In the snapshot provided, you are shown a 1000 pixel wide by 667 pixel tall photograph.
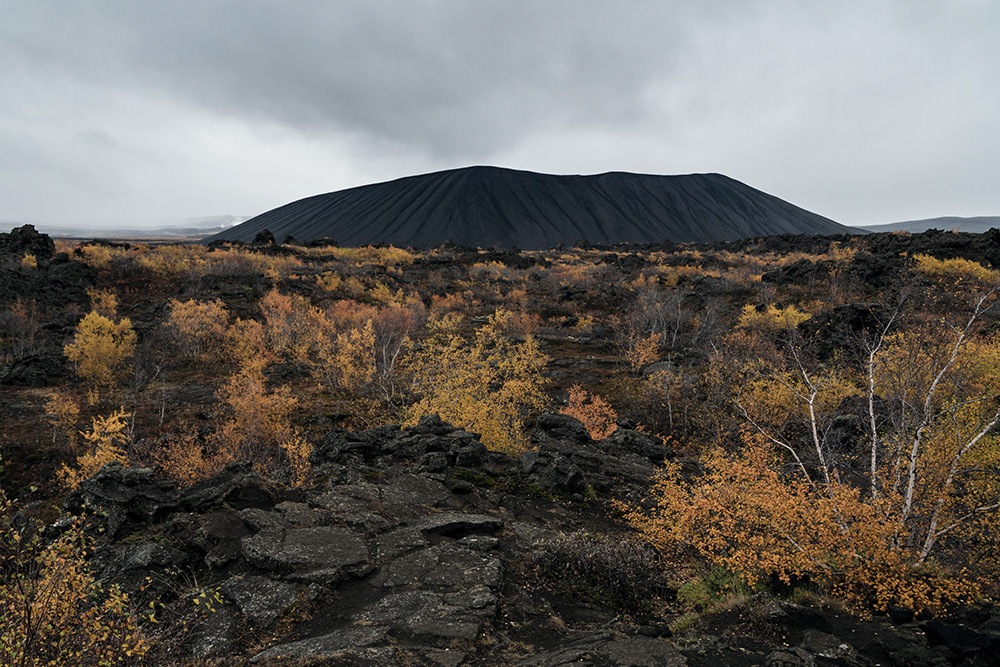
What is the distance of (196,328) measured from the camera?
37.5 m

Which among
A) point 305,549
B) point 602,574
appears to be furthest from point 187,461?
point 602,574

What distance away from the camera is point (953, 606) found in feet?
29.5

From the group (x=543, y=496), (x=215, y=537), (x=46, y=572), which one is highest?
(x=46, y=572)

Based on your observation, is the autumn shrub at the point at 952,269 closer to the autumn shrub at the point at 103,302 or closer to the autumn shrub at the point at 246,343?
the autumn shrub at the point at 246,343

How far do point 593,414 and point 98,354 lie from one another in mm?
32292

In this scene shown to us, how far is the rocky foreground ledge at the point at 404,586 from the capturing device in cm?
743

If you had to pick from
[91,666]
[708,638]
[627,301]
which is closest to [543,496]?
[708,638]

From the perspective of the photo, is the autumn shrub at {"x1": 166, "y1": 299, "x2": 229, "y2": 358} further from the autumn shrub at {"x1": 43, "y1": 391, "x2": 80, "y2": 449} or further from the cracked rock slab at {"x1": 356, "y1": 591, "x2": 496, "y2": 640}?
the cracked rock slab at {"x1": 356, "y1": 591, "x2": 496, "y2": 640}

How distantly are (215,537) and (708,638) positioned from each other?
994cm

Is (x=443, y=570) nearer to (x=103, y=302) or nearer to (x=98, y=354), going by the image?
(x=98, y=354)

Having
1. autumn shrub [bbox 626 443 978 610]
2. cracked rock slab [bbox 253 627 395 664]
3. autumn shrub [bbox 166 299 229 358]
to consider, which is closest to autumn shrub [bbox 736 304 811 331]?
autumn shrub [bbox 626 443 978 610]

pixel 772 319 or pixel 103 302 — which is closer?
pixel 772 319

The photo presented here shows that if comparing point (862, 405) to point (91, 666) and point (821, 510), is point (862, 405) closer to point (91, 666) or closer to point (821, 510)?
point (821, 510)

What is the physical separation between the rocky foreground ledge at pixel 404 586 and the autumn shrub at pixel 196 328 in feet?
95.0
